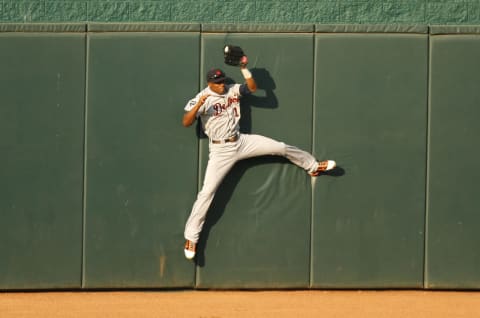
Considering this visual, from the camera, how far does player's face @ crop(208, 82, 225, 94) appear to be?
8547 mm

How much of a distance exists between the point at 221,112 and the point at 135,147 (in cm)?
90

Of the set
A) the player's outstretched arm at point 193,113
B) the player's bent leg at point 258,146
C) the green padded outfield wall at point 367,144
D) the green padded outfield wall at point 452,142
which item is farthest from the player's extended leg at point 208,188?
the green padded outfield wall at point 452,142

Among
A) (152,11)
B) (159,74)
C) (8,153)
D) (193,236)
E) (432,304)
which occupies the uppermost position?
(152,11)

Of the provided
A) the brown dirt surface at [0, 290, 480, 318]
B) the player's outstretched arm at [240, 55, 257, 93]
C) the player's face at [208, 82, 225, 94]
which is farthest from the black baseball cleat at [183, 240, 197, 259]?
the player's outstretched arm at [240, 55, 257, 93]

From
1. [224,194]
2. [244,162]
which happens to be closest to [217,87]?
[244,162]

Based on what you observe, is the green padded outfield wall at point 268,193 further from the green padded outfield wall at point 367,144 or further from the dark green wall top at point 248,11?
the dark green wall top at point 248,11

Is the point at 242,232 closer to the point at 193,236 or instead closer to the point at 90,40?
the point at 193,236

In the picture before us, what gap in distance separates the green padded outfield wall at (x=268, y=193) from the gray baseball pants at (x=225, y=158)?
5.8 inches

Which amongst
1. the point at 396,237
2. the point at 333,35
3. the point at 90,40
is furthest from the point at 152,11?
the point at 396,237

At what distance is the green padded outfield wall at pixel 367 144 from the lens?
8852mm

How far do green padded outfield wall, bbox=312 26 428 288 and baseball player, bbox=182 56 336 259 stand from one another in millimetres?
330

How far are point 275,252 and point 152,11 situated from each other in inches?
109

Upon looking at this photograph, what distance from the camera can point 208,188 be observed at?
8.70 meters

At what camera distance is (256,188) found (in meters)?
8.90
